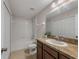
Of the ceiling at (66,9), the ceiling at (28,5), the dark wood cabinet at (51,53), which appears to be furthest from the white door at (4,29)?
the ceiling at (66,9)

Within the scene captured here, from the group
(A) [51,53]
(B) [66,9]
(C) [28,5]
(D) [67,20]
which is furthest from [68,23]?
(C) [28,5]

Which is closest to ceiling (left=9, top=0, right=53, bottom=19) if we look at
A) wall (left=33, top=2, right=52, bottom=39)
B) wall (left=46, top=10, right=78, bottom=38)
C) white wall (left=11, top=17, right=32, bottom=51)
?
wall (left=33, top=2, right=52, bottom=39)

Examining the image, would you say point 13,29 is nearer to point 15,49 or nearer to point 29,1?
point 15,49

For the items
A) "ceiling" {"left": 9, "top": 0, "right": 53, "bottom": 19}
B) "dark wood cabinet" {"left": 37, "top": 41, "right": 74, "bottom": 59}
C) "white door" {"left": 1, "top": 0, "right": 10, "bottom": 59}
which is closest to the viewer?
"dark wood cabinet" {"left": 37, "top": 41, "right": 74, "bottom": 59}

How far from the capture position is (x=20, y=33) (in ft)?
14.5

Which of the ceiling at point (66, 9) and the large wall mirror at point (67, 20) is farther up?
the ceiling at point (66, 9)

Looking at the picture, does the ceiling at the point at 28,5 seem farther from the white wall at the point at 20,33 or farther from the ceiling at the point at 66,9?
the white wall at the point at 20,33

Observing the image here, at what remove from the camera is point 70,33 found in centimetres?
169

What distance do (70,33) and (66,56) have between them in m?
0.87

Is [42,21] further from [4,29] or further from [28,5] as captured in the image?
[4,29]

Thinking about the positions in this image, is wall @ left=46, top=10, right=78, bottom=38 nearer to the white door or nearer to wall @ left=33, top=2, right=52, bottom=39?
wall @ left=33, top=2, right=52, bottom=39

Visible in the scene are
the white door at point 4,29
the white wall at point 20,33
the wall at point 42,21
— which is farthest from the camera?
the white wall at point 20,33

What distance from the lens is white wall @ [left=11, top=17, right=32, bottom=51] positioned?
13.6 ft

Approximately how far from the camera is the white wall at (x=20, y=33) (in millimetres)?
4160
